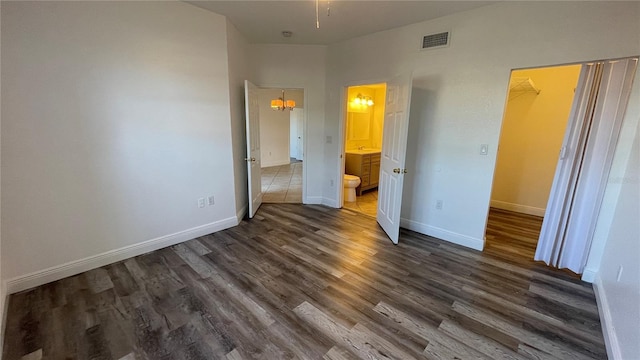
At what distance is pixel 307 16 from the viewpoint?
2.98 metres

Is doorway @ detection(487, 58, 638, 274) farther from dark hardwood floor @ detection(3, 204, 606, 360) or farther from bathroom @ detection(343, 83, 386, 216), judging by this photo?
bathroom @ detection(343, 83, 386, 216)

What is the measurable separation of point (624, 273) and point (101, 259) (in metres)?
4.31

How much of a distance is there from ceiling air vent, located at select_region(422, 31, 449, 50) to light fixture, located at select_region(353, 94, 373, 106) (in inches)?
110

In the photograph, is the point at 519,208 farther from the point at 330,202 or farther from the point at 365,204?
the point at 330,202

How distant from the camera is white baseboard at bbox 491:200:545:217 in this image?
168 inches

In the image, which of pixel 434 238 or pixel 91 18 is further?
pixel 434 238

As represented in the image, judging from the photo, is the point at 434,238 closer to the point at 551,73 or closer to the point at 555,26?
the point at 555,26

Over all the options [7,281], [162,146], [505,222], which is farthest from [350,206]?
[7,281]

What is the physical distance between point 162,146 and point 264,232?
61.9 inches

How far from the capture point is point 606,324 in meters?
1.83

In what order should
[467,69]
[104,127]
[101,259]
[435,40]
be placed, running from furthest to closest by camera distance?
[435,40] → [467,69] → [101,259] → [104,127]

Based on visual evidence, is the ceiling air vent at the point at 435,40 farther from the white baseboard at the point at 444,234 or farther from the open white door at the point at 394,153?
the white baseboard at the point at 444,234

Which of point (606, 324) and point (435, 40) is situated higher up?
point (435, 40)

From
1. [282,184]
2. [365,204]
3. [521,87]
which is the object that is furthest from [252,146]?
[521,87]
